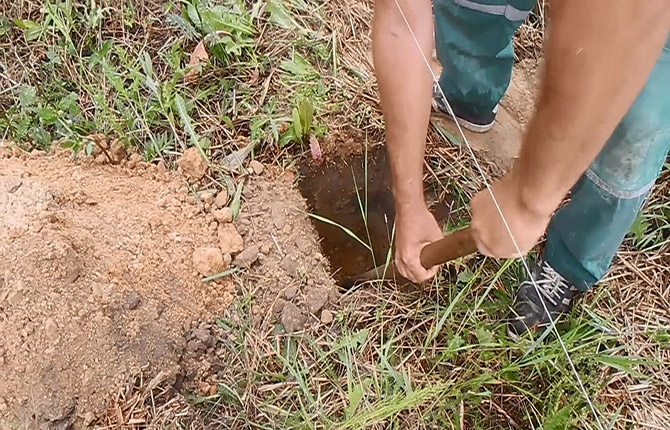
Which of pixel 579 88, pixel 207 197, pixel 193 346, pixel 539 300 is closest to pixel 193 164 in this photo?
pixel 207 197

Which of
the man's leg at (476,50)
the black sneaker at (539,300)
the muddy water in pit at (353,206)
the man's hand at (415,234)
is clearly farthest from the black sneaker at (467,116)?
the man's hand at (415,234)

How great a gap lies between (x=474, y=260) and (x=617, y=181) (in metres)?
0.46

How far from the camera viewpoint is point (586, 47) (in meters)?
0.66

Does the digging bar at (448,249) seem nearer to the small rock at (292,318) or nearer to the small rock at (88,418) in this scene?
the small rock at (292,318)

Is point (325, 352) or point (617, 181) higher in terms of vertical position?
point (617, 181)

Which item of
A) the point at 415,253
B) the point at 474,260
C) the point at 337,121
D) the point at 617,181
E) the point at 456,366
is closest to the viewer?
the point at 617,181

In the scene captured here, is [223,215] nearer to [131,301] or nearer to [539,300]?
[131,301]

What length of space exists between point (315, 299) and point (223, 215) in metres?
0.30

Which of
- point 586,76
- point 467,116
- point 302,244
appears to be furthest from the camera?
point 467,116

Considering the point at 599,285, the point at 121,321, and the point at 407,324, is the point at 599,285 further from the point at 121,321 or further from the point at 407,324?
the point at 121,321

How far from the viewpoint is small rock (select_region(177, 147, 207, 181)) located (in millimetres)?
1625

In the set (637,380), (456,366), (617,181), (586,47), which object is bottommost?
(637,380)

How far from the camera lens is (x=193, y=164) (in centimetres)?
162

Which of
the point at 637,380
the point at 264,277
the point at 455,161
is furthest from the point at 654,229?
the point at 264,277
